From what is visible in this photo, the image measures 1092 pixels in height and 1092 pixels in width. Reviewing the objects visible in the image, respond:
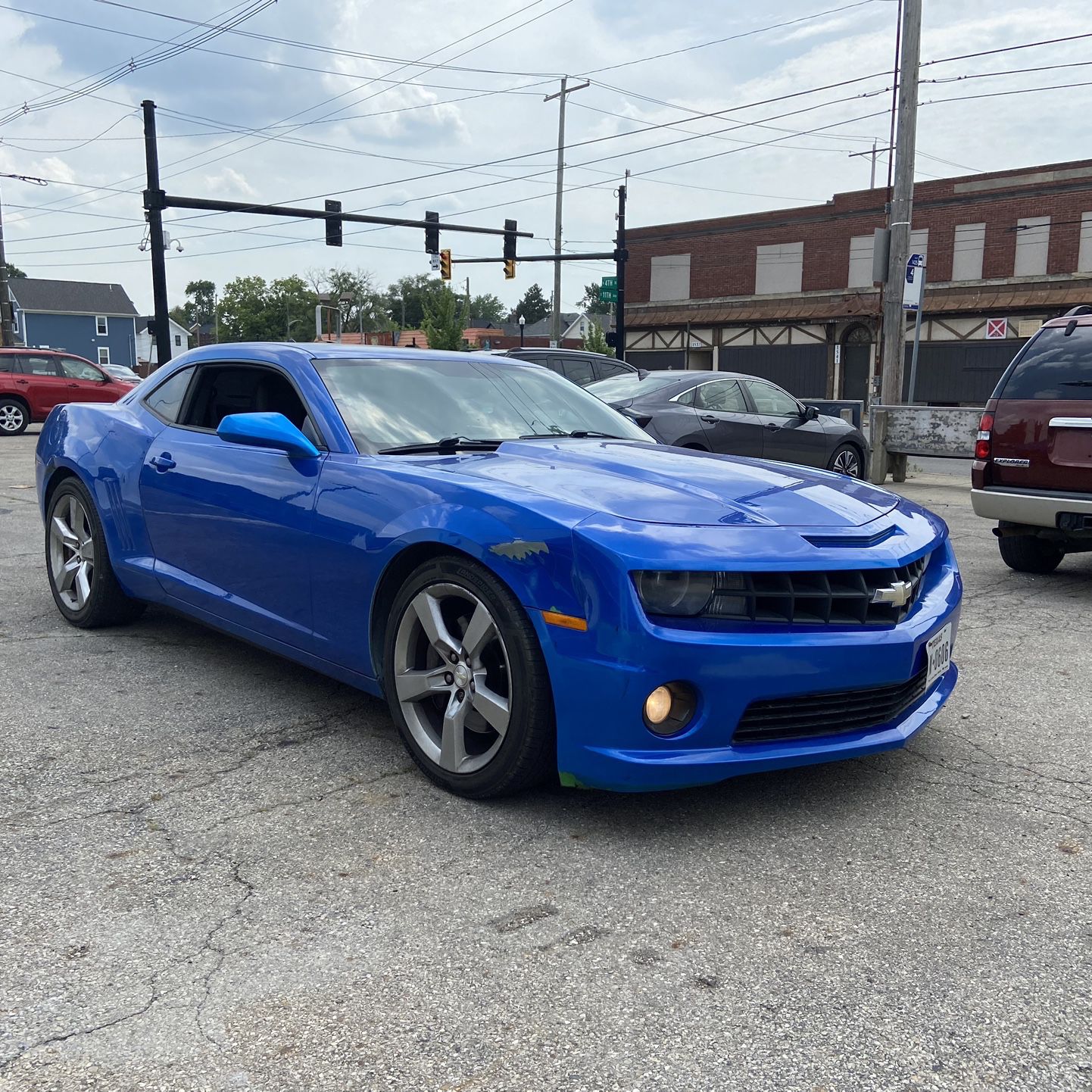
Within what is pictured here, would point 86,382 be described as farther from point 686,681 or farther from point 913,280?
point 686,681

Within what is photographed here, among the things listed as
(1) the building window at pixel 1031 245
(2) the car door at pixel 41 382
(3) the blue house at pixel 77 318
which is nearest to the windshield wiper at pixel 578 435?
(2) the car door at pixel 41 382

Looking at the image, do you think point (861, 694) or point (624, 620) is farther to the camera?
point (861, 694)

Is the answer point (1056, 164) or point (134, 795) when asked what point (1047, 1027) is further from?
point (1056, 164)

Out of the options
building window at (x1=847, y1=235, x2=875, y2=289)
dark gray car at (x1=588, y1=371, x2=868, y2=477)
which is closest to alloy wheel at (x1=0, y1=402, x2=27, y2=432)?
dark gray car at (x1=588, y1=371, x2=868, y2=477)

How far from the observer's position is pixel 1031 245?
37.2m

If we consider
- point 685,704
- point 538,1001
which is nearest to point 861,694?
point 685,704

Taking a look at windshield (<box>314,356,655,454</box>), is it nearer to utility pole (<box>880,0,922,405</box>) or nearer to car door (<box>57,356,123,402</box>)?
utility pole (<box>880,0,922,405</box>)

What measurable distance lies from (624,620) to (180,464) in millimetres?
2453

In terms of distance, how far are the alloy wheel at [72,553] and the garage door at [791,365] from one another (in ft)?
121

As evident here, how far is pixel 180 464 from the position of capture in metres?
4.54

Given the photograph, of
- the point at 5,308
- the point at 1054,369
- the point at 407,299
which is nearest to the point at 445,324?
the point at 5,308

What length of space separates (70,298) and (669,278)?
51.2 metres

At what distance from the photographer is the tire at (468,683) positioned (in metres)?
3.05

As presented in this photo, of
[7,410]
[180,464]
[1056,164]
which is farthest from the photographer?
[1056,164]
